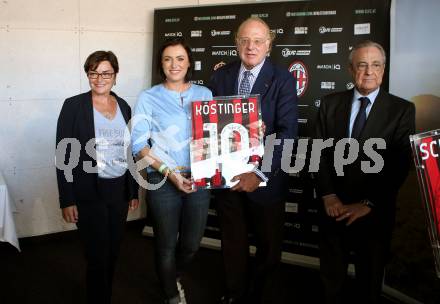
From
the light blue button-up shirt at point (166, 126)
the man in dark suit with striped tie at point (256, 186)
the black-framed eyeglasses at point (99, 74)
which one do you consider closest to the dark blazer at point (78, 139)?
the black-framed eyeglasses at point (99, 74)

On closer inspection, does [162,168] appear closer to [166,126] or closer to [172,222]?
[166,126]

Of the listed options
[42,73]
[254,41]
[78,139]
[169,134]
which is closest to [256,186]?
[169,134]

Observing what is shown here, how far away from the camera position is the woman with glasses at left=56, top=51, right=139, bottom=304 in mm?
2102

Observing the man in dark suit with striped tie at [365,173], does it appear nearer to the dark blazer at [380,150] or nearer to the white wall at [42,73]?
the dark blazer at [380,150]

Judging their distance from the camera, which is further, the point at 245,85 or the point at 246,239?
the point at 246,239

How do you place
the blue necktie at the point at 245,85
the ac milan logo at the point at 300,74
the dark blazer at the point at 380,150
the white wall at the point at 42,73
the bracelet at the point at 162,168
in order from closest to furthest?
1. the dark blazer at the point at 380,150
2. the bracelet at the point at 162,168
3. the blue necktie at the point at 245,85
4. the ac milan logo at the point at 300,74
5. the white wall at the point at 42,73

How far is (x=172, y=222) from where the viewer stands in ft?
7.52

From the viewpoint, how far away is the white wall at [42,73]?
3.63m

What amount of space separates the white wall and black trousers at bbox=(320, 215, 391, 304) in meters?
2.69

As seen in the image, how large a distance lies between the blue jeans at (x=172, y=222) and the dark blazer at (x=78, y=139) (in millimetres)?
309

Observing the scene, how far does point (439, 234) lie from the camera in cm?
160

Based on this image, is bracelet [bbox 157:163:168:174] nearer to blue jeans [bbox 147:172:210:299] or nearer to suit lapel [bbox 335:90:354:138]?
blue jeans [bbox 147:172:210:299]

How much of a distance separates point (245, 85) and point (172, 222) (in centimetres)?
84

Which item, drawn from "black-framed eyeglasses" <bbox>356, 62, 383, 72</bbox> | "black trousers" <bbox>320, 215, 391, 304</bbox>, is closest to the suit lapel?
"black-framed eyeglasses" <bbox>356, 62, 383, 72</bbox>
